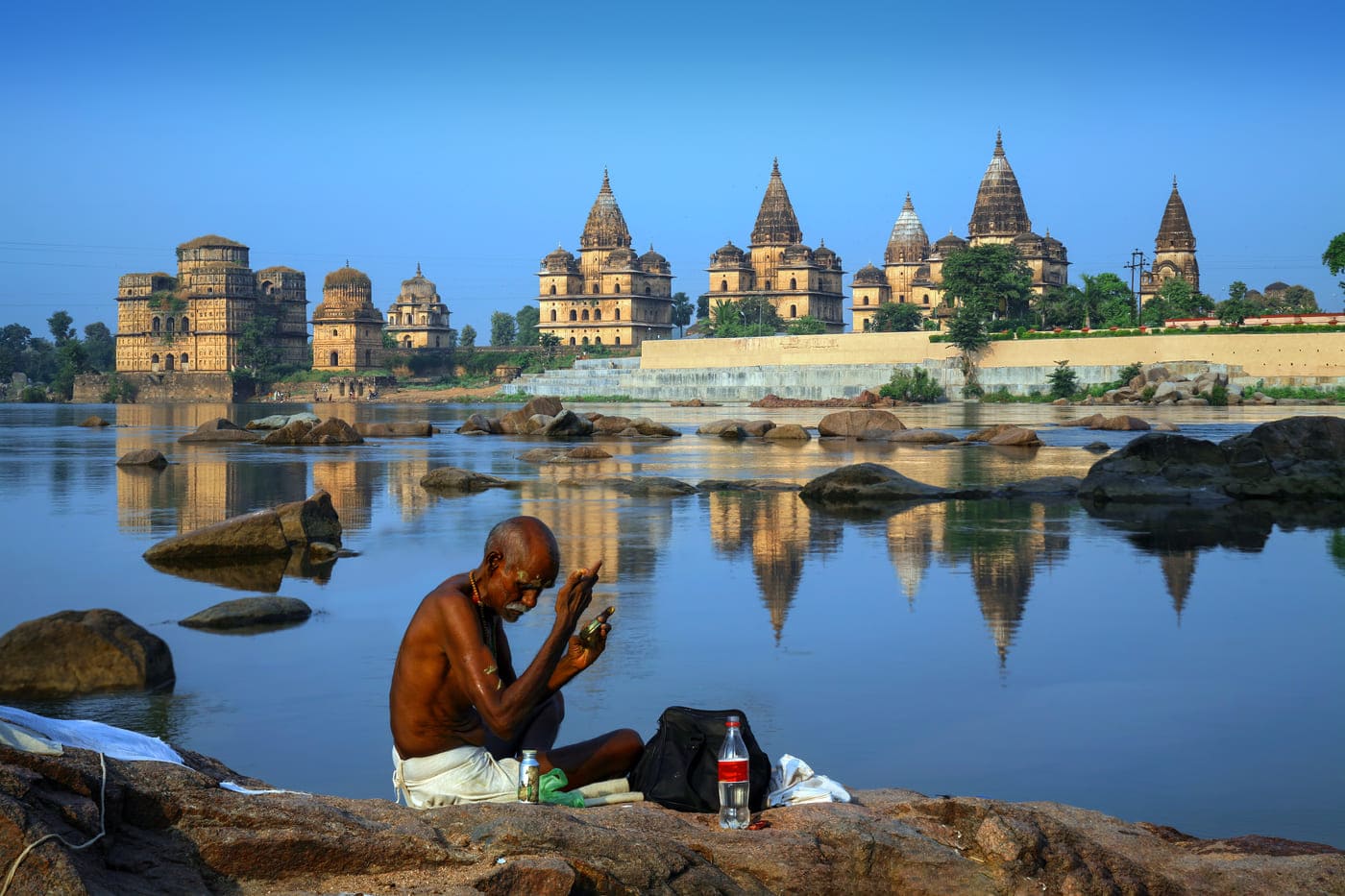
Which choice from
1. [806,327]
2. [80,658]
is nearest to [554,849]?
[80,658]

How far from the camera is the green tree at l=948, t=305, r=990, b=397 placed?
59.4m

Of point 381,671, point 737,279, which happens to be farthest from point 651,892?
point 737,279

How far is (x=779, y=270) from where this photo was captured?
348ft

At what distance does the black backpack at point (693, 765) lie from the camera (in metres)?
4.33

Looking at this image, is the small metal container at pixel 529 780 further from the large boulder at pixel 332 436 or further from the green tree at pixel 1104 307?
the green tree at pixel 1104 307

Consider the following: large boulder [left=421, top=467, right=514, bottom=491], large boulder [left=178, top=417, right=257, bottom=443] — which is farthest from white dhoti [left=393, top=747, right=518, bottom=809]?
large boulder [left=178, top=417, right=257, bottom=443]

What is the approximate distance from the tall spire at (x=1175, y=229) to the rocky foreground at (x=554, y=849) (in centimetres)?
9936

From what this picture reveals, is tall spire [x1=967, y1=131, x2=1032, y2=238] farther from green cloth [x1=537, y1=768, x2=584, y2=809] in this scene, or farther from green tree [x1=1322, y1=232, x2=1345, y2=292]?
green cloth [x1=537, y1=768, x2=584, y2=809]

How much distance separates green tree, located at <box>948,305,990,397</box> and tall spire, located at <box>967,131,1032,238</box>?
1340 inches

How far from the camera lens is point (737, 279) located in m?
106

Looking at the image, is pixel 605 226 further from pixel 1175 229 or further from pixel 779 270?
pixel 1175 229

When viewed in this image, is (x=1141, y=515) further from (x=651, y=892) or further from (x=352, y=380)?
(x=352, y=380)

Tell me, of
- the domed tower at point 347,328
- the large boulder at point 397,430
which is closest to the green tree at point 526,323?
the domed tower at point 347,328

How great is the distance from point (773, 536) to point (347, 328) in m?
97.5
